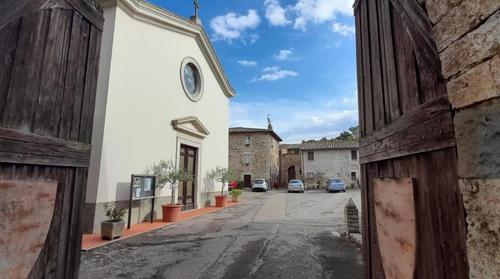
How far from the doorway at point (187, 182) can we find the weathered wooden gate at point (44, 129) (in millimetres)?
8760

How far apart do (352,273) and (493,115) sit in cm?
368

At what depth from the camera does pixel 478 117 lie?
1.22 metres

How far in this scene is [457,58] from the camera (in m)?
1.34

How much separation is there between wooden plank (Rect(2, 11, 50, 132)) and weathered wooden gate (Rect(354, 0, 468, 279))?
2544 millimetres

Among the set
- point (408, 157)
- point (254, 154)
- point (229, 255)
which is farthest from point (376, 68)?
point (254, 154)

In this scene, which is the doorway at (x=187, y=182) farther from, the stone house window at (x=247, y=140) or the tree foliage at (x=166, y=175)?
the stone house window at (x=247, y=140)

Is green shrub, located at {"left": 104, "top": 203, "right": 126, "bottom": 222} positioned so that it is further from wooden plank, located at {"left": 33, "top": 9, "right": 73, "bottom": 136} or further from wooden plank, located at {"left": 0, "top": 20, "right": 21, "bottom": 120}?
wooden plank, located at {"left": 0, "top": 20, "right": 21, "bottom": 120}

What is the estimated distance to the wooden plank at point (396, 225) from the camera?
173 centimetres

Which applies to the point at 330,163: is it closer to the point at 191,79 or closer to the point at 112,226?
the point at 191,79

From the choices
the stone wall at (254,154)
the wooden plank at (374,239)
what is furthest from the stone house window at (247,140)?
the wooden plank at (374,239)

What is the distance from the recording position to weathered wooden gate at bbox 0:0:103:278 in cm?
182

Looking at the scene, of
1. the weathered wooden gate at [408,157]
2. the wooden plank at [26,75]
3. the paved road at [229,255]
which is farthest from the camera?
the paved road at [229,255]

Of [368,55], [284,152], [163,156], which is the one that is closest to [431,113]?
[368,55]

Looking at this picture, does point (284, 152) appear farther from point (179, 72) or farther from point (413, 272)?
point (413, 272)
